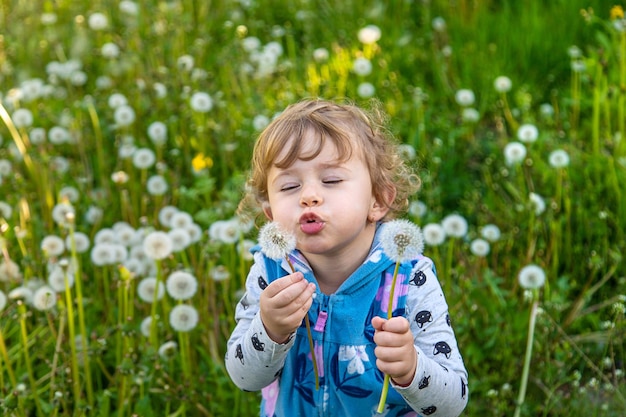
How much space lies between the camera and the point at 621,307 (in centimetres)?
212

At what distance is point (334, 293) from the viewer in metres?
1.79

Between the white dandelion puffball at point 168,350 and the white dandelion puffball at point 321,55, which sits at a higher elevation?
the white dandelion puffball at point 321,55

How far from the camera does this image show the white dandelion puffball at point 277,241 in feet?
5.09

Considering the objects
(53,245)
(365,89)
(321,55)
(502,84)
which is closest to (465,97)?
(502,84)

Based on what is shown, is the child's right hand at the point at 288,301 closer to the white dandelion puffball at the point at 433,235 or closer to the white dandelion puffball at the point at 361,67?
the white dandelion puffball at the point at 433,235

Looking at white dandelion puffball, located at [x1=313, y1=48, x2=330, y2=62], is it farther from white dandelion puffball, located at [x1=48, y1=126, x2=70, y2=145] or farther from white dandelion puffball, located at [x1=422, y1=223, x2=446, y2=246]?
white dandelion puffball, located at [x1=422, y1=223, x2=446, y2=246]

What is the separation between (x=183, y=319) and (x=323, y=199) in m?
0.74

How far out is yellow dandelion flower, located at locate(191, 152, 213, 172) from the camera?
3.14 m

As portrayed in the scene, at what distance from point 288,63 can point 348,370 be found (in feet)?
6.83

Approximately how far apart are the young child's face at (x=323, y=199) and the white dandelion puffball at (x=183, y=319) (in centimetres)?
60

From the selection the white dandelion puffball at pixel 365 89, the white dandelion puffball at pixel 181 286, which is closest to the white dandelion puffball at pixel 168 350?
the white dandelion puffball at pixel 181 286

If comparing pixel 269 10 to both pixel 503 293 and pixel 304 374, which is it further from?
pixel 304 374

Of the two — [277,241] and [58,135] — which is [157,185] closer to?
[58,135]

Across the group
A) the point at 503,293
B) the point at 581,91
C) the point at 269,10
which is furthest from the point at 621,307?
the point at 269,10
